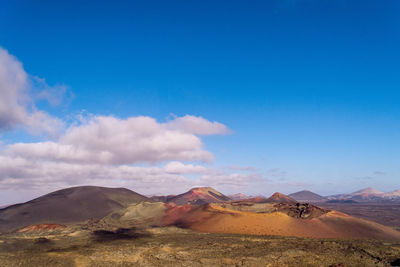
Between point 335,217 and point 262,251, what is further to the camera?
point 335,217

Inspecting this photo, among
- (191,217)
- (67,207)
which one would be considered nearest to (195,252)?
(191,217)

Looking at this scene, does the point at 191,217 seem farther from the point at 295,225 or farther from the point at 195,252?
the point at 195,252

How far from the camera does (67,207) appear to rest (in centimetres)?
8481

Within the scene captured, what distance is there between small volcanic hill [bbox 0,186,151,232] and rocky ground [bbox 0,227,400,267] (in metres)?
38.7

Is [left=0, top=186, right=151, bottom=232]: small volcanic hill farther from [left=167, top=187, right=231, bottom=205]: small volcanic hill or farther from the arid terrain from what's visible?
[left=167, top=187, right=231, bottom=205]: small volcanic hill

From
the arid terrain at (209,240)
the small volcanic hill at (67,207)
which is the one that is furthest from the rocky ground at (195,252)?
the small volcanic hill at (67,207)

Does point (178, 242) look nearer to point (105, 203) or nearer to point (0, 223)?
point (0, 223)

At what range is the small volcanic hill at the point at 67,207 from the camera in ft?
230

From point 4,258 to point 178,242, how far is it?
17388mm

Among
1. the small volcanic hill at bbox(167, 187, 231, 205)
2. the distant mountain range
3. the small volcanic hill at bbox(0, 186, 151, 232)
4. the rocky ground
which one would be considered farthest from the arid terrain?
the small volcanic hill at bbox(167, 187, 231, 205)

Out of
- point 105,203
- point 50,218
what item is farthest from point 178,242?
point 105,203

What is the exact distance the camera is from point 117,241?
115 ft

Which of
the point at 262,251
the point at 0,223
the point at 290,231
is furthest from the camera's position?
the point at 0,223

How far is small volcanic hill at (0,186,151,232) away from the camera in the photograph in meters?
70.2
